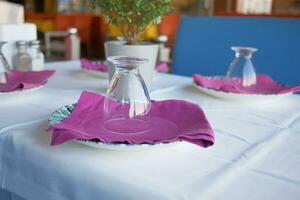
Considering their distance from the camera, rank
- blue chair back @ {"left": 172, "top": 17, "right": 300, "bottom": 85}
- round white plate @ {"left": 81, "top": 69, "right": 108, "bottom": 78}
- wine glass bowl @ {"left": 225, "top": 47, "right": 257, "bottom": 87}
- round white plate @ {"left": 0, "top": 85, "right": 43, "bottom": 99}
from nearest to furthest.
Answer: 1. round white plate @ {"left": 0, "top": 85, "right": 43, "bottom": 99}
2. wine glass bowl @ {"left": 225, "top": 47, "right": 257, "bottom": 87}
3. round white plate @ {"left": 81, "top": 69, "right": 108, "bottom": 78}
4. blue chair back @ {"left": 172, "top": 17, "right": 300, "bottom": 85}

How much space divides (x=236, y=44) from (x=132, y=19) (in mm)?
794

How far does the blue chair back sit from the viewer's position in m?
1.38

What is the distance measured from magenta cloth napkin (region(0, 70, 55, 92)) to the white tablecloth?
0.38 ft

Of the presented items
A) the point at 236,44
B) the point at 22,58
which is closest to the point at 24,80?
the point at 22,58

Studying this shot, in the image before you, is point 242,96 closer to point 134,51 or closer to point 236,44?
point 134,51

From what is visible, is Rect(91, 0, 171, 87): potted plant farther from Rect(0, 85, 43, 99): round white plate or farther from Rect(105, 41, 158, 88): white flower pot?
Rect(0, 85, 43, 99): round white plate

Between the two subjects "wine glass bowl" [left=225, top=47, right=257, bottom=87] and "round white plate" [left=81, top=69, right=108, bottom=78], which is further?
"round white plate" [left=81, top=69, right=108, bottom=78]

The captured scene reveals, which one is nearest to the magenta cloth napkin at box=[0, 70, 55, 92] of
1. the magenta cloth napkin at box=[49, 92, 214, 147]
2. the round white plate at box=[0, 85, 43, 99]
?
the round white plate at box=[0, 85, 43, 99]

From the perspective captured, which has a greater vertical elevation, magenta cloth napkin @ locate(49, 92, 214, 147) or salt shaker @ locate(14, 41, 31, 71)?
salt shaker @ locate(14, 41, 31, 71)

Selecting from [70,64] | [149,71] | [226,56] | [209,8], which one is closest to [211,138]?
[149,71]

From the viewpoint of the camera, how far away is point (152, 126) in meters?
0.58

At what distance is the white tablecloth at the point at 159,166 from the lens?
1.35 ft

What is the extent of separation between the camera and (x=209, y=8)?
5.80m

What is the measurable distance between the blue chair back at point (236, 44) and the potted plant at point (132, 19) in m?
0.72
